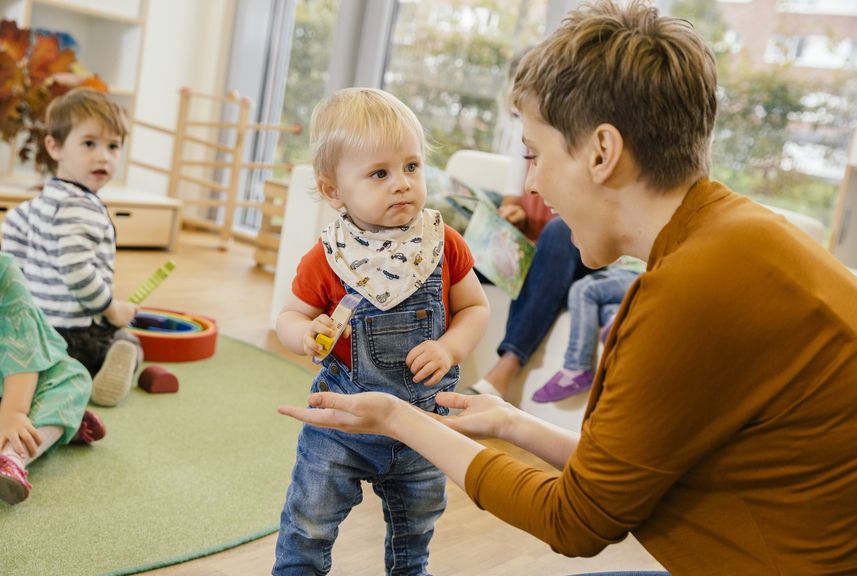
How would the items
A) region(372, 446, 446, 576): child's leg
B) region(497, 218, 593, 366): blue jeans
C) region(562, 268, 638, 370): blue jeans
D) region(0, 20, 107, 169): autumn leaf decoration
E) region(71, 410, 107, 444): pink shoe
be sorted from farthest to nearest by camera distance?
region(0, 20, 107, 169): autumn leaf decoration → region(497, 218, 593, 366): blue jeans → region(562, 268, 638, 370): blue jeans → region(71, 410, 107, 444): pink shoe → region(372, 446, 446, 576): child's leg

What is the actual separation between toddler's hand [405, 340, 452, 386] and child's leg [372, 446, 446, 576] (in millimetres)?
120

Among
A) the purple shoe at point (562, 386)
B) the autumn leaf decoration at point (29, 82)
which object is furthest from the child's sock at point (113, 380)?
the autumn leaf decoration at point (29, 82)

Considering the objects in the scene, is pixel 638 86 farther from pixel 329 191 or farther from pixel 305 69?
pixel 305 69

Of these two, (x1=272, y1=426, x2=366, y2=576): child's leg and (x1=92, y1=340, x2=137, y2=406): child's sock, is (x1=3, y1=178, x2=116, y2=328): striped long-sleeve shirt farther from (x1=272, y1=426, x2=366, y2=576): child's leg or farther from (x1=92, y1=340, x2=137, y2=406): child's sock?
(x1=272, y1=426, x2=366, y2=576): child's leg

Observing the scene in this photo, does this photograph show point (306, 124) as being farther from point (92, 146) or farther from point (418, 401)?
point (418, 401)

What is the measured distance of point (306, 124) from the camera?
5.42 m

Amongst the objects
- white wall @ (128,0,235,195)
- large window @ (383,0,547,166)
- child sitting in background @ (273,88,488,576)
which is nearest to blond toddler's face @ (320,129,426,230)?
child sitting in background @ (273,88,488,576)

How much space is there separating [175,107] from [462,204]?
9.81ft

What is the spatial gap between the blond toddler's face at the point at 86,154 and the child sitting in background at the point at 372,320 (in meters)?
1.22

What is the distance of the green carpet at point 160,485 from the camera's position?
1.67 m

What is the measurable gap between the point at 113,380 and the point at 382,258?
123 cm

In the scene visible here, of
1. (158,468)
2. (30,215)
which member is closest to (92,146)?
(30,215)

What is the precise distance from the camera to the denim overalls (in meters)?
1.40

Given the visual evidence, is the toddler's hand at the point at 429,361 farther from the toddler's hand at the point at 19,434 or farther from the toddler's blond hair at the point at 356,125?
the toddler's hand at the point at 19,434
